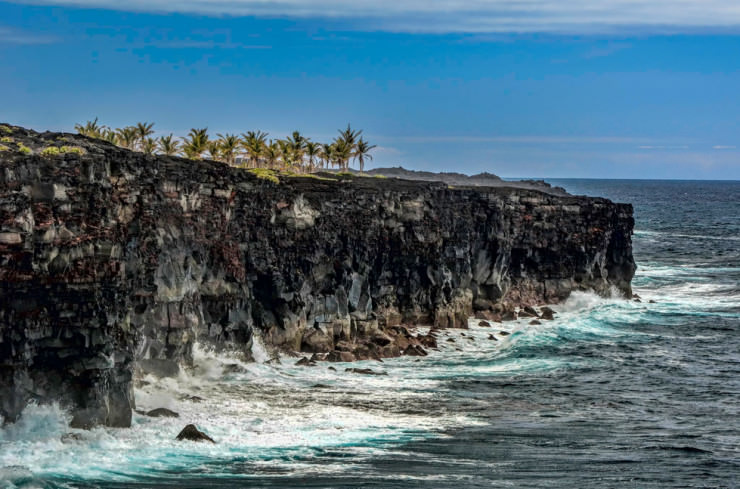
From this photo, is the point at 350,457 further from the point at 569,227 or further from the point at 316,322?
the point at 569,227

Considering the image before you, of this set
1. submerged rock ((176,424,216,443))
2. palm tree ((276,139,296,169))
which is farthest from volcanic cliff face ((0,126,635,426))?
palm tree ((276,139,296,169))

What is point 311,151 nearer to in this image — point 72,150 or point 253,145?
point 253,145

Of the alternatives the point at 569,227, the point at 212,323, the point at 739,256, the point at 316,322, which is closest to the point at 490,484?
the point at 212,323

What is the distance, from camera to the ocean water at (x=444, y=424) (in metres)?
42.7

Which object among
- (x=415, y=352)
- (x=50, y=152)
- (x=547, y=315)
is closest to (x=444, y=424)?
(x=415, y=352)

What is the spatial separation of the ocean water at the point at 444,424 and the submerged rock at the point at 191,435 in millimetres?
566

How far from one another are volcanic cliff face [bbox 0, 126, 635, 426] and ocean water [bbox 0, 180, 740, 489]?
8.18ft

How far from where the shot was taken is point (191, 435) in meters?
46.6

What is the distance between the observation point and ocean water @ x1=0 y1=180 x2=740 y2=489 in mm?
42656

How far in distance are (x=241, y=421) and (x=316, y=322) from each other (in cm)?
2259

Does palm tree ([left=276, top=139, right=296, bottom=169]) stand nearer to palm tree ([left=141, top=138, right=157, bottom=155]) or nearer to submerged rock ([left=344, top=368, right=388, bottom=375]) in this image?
palm tree ([left=141, top=138, right=157, bottom=155])

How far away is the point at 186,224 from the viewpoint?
2434 inches

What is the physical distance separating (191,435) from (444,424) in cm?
1362

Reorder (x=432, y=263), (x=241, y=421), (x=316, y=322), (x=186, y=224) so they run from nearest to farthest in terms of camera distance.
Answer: (x=241, y=421) < (x=186, y=224) < (x=316, y=322) < (x=432, y=263)
